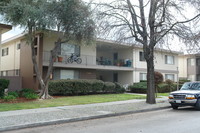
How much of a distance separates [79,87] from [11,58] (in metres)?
11.4

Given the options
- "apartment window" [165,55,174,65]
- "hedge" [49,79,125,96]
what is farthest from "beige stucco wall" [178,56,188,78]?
"hedge" [49,79,125,96]

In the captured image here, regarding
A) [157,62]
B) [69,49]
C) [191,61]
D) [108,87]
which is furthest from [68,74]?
[191,61]

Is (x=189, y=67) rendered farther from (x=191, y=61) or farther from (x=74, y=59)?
(x=74, y=59)

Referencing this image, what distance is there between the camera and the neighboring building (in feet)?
122

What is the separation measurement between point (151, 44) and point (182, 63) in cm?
2695

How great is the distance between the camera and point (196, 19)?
1419 cm

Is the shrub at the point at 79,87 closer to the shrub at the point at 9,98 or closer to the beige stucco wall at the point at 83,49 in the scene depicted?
the beige stucco wall at the point at 83,49

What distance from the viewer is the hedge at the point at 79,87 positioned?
1867 cm

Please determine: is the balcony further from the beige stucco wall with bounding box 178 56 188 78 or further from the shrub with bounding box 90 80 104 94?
the beige stucco wall with bounding box 178 56 188 78

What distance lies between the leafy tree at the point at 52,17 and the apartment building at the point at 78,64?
3.34 m

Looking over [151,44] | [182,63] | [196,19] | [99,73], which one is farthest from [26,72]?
[182,63]

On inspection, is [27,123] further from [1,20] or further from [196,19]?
[196,19]

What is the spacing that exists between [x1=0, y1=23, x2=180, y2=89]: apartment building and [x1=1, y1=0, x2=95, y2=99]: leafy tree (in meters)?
3.34

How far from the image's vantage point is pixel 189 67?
3791cm
